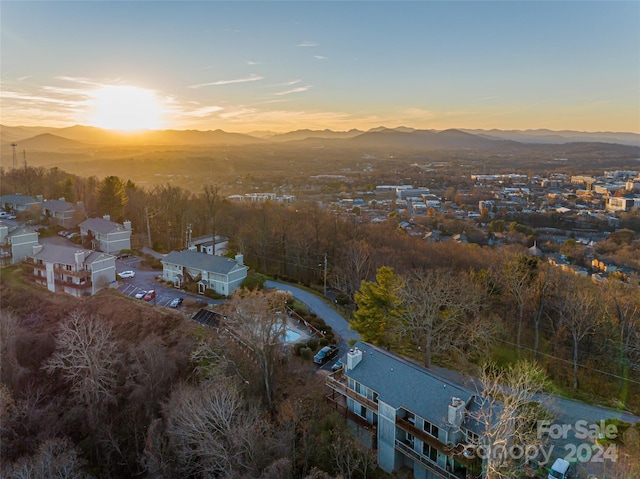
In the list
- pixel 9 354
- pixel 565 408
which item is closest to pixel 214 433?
pixel 565 408

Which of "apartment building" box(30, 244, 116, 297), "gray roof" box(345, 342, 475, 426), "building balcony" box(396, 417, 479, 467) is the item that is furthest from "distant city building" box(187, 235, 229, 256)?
"building balcony" box(396, 417, 479, 467)

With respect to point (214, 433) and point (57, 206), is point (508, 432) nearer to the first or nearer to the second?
point (214, 433)

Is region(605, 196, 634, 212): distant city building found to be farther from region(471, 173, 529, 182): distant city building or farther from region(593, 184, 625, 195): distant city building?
region(471, 173, 529, 182): distant city building

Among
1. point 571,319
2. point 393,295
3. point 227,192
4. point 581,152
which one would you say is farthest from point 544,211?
point 581,152

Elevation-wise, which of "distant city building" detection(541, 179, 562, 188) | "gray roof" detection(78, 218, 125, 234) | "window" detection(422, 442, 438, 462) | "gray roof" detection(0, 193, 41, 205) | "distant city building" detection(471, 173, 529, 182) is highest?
"distant city building" detection(471, 173, 529, 182)

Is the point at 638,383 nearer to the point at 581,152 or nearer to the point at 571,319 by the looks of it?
the point at 571,319

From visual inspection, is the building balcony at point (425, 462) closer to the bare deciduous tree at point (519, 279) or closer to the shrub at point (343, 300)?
the bare deciduous tree at point (519, 279)
